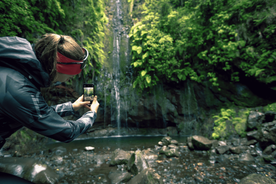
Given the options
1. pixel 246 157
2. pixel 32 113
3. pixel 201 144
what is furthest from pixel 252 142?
pixel 32 113

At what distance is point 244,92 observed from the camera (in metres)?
9.08

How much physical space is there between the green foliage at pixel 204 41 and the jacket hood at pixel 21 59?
9.12 meters

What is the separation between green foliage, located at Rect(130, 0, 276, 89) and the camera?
25.6 feet

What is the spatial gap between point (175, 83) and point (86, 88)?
10.2 metres

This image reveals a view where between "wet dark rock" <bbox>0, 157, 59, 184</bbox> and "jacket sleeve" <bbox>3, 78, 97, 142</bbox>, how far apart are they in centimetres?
292

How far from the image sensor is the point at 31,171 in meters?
3.37

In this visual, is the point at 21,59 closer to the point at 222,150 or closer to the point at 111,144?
the point at 222,150

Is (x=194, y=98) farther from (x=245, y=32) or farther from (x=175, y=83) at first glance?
(x=245, y=32)

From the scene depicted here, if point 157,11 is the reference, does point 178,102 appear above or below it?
below

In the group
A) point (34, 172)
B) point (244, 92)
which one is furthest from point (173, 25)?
point (34, 172)

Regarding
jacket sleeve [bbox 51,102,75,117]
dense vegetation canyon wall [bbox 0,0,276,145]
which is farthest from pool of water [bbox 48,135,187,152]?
jacket sleeve [bbox 51,102,75,117]

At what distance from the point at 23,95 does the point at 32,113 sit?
155 mm

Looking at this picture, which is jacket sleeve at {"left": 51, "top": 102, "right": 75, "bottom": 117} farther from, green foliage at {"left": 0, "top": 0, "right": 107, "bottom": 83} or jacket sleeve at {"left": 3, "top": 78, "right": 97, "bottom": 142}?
green foliage at {"left": 0, "top": 0, "right": 107, "bottom": 83}

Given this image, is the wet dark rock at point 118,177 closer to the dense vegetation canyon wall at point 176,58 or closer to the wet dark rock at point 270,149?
the wet dark rock at point 270,149
